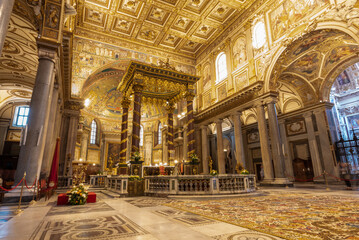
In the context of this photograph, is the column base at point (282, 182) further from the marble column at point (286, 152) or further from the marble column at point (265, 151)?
the marble column at point (286, 152)

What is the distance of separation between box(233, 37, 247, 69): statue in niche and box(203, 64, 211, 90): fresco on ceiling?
3.47m

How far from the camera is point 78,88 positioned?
1672 cm

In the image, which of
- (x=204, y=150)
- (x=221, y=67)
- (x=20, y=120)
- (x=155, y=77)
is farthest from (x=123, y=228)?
(x=20, y=120)

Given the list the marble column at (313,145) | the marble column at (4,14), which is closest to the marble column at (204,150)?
the marble column at (313,145)

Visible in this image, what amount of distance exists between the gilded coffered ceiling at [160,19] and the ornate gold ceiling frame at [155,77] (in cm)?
544

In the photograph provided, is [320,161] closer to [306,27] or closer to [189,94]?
[306,27]

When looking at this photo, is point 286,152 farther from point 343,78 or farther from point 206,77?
point 206,77

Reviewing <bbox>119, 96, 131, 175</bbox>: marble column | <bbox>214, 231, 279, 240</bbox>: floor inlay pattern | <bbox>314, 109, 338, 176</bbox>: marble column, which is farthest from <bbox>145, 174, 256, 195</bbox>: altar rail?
<bbox>314, 109, 338, 176</bbox>: marble column

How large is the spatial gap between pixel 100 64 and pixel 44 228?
16481 mm

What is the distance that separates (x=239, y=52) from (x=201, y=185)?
39.9 ft

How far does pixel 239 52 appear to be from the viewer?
16.3 m

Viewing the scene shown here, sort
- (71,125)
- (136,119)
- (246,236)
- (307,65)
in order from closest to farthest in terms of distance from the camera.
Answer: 1. (246,236)
2. (136,119)
3. (307,65)
4. (71,125)

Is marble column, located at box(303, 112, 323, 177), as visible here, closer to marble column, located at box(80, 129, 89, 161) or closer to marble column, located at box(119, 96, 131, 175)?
marble column, located at box(119, 96, 131, 175)

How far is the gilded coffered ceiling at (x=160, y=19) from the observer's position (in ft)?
50.8
